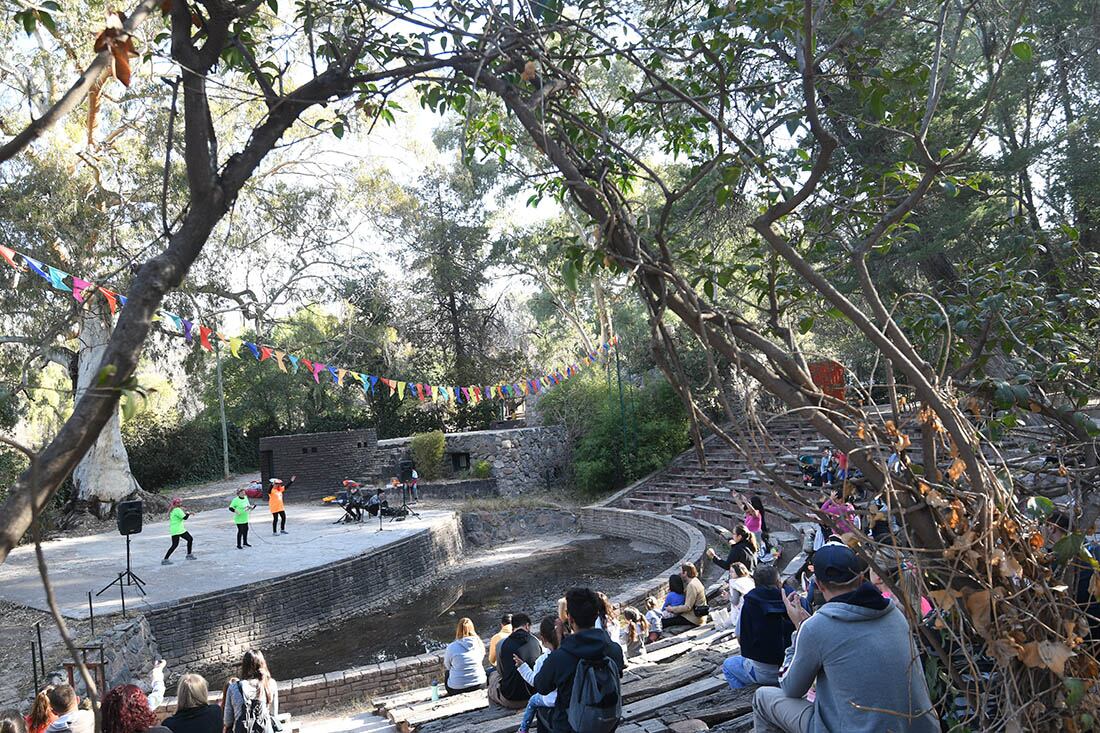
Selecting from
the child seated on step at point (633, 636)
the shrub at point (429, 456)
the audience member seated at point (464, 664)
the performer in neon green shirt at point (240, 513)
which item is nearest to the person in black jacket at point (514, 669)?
the audience member seated at point (464, 664)

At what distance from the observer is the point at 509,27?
2568mm

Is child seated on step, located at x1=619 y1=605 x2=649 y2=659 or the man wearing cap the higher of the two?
the man wearing cap

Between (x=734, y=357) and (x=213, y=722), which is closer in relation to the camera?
(x=734, y=357)

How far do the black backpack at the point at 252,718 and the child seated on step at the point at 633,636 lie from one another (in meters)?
2.84

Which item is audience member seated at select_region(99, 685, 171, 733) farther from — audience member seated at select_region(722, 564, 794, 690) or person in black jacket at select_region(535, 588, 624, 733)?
audience member seated at select_region(722, 564, 794, 690)

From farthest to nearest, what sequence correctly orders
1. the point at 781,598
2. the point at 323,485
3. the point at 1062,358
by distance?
1. the point at 323,485
2. the point at 781,598
3. the point at 1062,358

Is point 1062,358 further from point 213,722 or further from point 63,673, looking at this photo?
point 63,673

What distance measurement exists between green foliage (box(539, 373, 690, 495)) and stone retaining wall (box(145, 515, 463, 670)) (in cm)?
699

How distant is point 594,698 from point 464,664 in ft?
11.8

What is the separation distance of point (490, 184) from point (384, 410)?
26.4ft

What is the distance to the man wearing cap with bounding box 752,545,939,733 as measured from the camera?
249 cm

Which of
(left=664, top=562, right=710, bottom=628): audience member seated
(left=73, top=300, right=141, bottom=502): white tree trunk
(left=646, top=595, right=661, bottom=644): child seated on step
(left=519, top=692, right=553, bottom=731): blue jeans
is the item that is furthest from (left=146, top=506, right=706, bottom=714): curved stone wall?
(left=73, top=300, right=141, bottom=502): white tree trunk

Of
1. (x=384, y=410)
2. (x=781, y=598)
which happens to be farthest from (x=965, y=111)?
(x=384, y=410)

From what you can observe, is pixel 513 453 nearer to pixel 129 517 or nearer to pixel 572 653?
pixel 129 517
